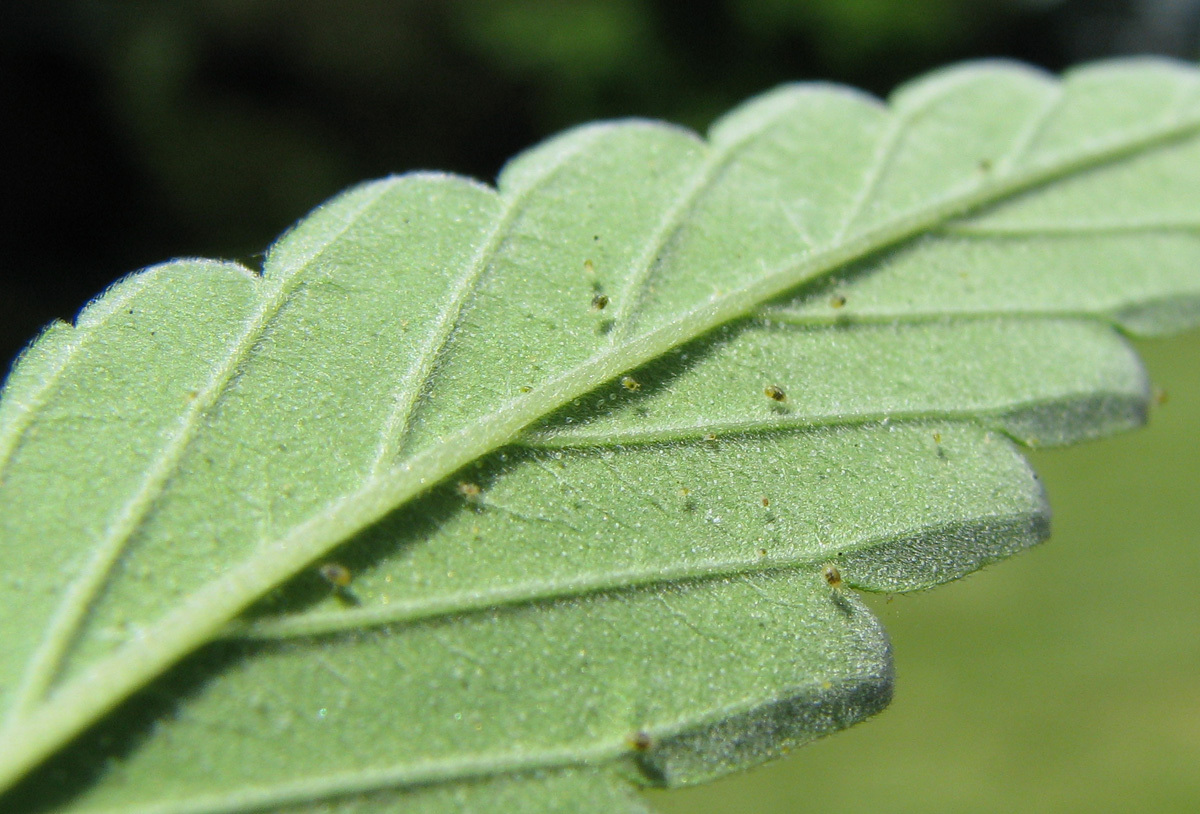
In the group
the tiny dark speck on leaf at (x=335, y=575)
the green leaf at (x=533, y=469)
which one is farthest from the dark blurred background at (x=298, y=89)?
the tiny dark speck on leaf at (x=335, y=575)

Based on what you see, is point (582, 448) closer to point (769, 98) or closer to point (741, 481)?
point (741, 481)

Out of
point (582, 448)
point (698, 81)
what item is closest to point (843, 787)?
point (582, 448)

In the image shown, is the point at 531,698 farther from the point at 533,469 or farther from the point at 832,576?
the point at 832,576

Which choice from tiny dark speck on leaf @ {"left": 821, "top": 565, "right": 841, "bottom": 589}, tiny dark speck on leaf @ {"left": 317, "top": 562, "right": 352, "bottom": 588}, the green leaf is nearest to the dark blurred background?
the green leaf

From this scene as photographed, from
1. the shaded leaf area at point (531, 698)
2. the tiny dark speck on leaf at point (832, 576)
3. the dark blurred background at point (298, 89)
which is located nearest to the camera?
the shaded leaf area at point (531, 698)

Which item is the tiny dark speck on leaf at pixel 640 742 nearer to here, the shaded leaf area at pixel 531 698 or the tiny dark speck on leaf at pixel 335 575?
the shaded leaf area at pixel 531 698

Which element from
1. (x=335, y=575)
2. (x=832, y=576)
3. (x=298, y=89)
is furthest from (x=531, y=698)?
(x=298, y=89)
